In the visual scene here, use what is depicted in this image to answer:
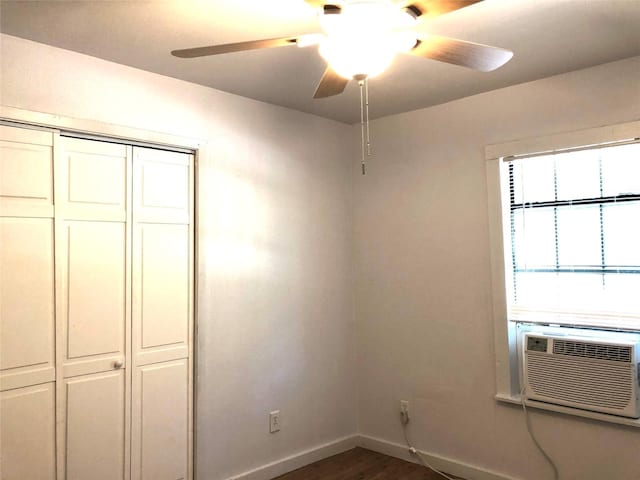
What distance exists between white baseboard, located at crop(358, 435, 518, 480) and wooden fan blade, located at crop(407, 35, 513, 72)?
2439 millimetres

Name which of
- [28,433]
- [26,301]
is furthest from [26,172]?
[28,433]

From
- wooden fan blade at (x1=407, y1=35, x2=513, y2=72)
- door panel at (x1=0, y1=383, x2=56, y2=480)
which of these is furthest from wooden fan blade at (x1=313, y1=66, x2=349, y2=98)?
door panel at (x1=0, y1=383, x2=56, y2=480)

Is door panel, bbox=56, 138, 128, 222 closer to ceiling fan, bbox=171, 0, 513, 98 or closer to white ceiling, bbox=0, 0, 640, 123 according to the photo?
white ceiling, bbox=0, 0, 640, 123

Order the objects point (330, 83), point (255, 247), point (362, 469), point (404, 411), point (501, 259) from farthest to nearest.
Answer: point (404, 411)
point (362, 469)
point (255, 247)
point (501, 259)
point (330, 83)

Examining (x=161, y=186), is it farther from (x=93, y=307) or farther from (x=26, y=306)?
(x=26, y=306)

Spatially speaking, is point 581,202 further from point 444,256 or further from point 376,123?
point 376,123

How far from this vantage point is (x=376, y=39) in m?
1.57

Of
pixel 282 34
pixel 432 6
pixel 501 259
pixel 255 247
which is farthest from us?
pixel 255 247

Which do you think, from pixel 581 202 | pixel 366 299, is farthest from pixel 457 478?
pixel 581 202

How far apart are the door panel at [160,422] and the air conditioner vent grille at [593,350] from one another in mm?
2106

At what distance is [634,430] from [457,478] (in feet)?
3.60

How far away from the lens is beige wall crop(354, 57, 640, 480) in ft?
9.12

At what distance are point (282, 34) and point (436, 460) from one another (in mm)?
2765

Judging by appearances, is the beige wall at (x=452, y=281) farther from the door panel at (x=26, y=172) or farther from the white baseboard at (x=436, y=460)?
the door panel at (x=26, y=172)
